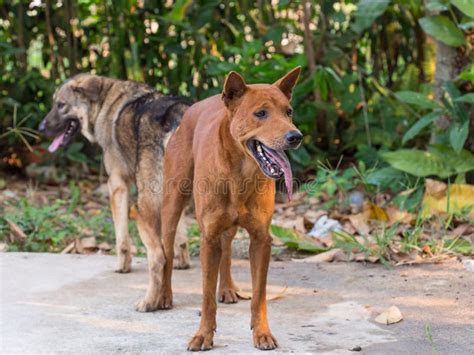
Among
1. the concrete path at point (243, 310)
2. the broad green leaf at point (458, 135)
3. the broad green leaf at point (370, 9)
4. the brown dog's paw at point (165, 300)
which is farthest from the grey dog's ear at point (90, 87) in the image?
the broad green leaf at point (458, 135)

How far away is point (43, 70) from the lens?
1111 centimetres

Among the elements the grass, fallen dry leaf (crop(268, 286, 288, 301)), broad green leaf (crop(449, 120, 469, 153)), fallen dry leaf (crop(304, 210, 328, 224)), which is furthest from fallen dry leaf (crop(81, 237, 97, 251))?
broad green leaf (crop(449, 120, 469, 153))

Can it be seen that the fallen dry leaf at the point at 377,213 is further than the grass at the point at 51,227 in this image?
No

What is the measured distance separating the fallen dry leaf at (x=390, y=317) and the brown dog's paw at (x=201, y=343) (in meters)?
1.04

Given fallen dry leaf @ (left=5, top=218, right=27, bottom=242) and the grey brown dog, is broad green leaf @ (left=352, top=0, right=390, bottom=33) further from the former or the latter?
fallen dry leaf @ (left=5, top=218, right=27, bottom=242)

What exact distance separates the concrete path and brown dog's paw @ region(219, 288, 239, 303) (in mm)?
52

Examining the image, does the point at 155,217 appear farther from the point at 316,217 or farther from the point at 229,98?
the point at 316,217

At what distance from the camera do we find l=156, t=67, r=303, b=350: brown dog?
4.45m

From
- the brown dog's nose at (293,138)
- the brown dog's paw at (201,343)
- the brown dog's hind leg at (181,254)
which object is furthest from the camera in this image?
the brown dog's hind leg at (181,254)

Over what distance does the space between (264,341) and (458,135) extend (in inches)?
139

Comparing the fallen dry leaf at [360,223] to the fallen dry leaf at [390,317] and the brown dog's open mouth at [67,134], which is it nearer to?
the fallen dry leaf at [390,317]

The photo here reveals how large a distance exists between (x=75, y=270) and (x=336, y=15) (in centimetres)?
422

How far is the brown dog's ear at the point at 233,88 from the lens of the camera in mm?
4576

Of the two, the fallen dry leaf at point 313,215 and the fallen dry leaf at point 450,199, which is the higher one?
the fallen dry leaf at point 450,199
